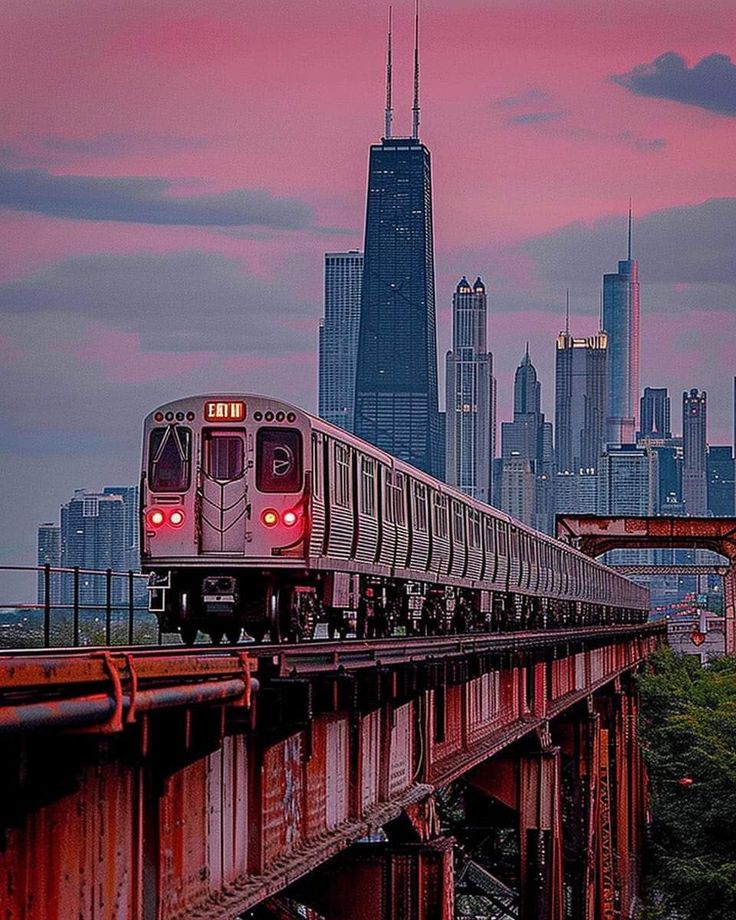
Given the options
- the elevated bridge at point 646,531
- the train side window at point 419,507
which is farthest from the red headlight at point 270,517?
the elevated bridge at point 646,531

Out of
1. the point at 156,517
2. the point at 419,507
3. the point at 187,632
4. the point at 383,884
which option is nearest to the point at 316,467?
the point at 156,517

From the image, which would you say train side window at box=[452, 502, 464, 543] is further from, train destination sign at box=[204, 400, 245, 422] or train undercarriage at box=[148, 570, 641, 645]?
train destination sign at box=[204, 400, 245, 422]

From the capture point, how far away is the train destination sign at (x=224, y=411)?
→ 81.0 feet

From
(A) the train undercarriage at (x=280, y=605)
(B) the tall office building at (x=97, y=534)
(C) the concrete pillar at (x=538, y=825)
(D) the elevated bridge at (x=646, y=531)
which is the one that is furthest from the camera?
(D) the elevated bridge at (x=646, y=531)

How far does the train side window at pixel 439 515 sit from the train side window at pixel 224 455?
11.4m

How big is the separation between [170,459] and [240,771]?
10876 mm

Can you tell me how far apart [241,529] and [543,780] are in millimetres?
12862

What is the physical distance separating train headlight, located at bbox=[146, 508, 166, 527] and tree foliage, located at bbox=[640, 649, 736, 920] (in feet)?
67.4

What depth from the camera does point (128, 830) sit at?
1160 centimetres

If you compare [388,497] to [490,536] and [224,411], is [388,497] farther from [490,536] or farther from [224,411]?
[490,536]

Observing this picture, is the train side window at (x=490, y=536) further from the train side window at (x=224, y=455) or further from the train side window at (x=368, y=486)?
the train side window at (x=224, y=455)

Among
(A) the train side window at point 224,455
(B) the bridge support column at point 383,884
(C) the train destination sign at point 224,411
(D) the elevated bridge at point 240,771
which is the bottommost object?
(B) the bridge support column at point 383,884

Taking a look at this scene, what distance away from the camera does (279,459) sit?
80.6 ft

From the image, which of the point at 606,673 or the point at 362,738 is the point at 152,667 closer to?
the point at 362,738
